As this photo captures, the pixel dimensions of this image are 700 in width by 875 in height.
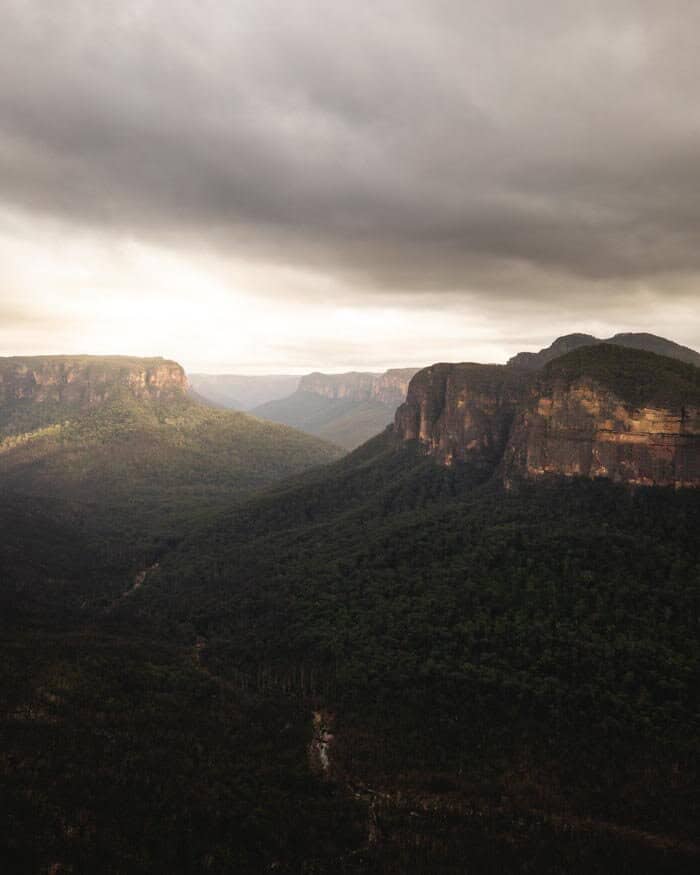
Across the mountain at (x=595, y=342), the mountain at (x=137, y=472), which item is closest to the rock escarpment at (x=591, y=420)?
the mountain at (x=595, y=342)

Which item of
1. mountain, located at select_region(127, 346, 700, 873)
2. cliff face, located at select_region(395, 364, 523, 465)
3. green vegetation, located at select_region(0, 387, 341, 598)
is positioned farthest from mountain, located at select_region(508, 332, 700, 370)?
green vegetation, located at select_region(0, 387, 341, 598)

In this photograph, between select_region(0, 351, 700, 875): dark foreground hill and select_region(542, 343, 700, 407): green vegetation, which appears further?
select_region(542, 343, 700, 407): green vegetation

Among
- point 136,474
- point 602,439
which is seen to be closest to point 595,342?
point 602,439

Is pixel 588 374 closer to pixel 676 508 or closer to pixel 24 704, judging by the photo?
pixel 676 508

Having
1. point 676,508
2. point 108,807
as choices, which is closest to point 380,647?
point 108,807

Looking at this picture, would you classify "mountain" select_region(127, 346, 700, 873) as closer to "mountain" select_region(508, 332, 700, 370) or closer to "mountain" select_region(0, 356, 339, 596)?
"mountain" select_region(0, 356, 339, 596)

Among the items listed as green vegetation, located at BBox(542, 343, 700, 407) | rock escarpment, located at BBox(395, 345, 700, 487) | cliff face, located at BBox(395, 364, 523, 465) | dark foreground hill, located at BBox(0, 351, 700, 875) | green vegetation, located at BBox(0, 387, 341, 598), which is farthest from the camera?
green vegetation, located at BBox(0, 387, 341, 598)

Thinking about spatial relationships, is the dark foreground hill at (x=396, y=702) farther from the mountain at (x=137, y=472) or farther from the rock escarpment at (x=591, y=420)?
the mountain at (x=137, y=472)
